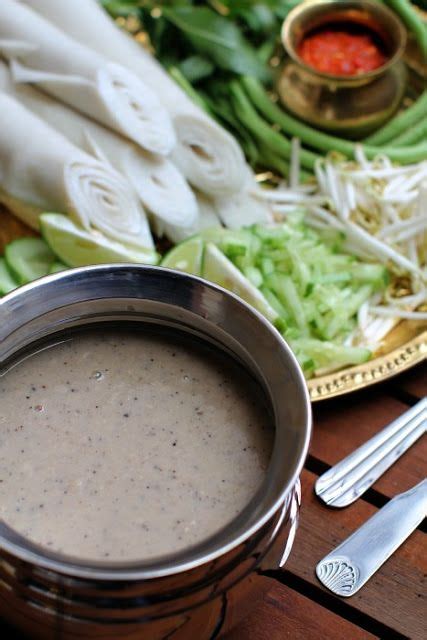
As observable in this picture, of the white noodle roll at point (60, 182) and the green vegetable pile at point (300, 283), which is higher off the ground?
the white noodle roll at point (60, 182)

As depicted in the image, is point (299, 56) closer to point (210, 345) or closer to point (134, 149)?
point (134, 149)

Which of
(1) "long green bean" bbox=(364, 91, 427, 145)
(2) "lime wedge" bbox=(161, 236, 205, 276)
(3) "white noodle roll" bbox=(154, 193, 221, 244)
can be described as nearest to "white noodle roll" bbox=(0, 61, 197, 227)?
(3) "white noodle roll" bbox=(154, 193, 221, 244)

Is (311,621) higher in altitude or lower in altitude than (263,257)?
lower

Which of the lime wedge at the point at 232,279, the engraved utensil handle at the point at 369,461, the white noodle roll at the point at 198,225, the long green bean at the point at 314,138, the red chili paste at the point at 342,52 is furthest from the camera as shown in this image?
the red chili paste at the point at 342,52

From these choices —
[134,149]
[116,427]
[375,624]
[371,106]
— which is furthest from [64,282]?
[371,106]

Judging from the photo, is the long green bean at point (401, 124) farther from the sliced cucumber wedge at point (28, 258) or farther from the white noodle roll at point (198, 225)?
the sliced cucumber wedge at point (28, 258)

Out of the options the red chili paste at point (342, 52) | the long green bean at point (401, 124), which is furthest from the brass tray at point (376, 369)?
the red chili paste at point (342, 52)

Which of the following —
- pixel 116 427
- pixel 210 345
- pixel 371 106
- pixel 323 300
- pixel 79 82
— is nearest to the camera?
pixel 116 427
